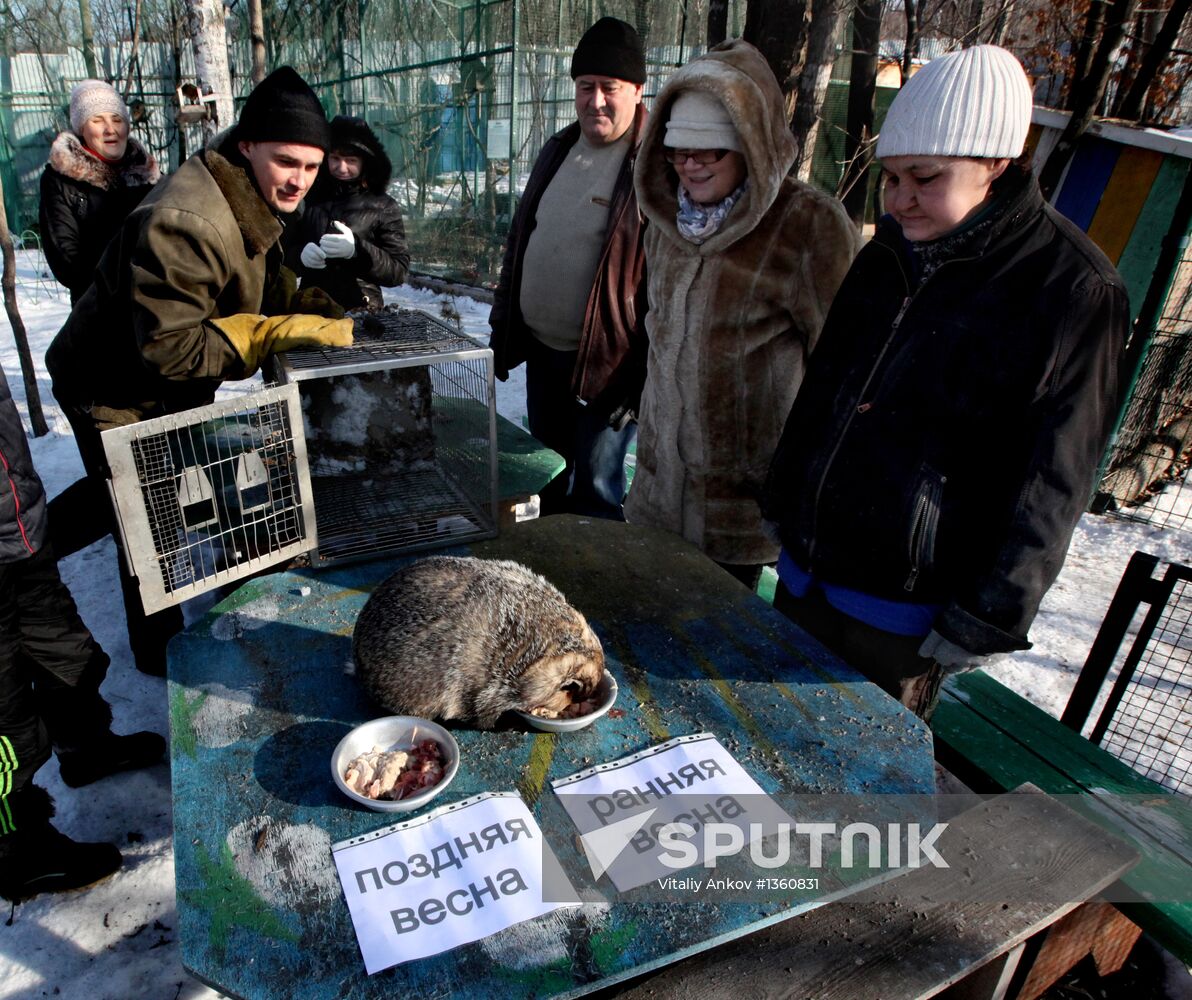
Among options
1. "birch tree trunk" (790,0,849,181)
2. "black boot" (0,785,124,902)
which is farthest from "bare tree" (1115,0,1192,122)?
"black boot" (0,785,124,902)

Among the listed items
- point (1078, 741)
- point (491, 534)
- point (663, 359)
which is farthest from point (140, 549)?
point (1078, 741)

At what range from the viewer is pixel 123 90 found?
48.2ft

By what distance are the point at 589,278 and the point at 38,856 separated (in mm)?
3093

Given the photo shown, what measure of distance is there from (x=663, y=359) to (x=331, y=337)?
1.23 metres

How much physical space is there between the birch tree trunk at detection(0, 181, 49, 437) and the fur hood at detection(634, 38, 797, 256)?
210 inches

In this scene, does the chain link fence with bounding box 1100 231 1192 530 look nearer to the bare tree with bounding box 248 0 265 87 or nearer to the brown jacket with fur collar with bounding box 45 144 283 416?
the brown jacket with fur collar with bounding box 45 144 283 416

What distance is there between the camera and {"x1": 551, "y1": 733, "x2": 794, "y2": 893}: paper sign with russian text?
63.2 inches

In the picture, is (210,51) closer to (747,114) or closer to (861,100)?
(747,114)

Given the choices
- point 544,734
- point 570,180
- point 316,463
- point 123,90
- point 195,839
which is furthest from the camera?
point 123,90

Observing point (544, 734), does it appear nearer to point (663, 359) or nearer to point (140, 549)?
point (140, 549)

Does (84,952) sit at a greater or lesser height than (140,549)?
lesser

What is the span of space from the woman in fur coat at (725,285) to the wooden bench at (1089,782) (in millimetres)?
940

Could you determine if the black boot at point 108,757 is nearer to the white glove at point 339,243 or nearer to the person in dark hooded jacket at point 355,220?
the white glove at point 339,243

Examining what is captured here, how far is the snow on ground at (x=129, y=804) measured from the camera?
232 cm
